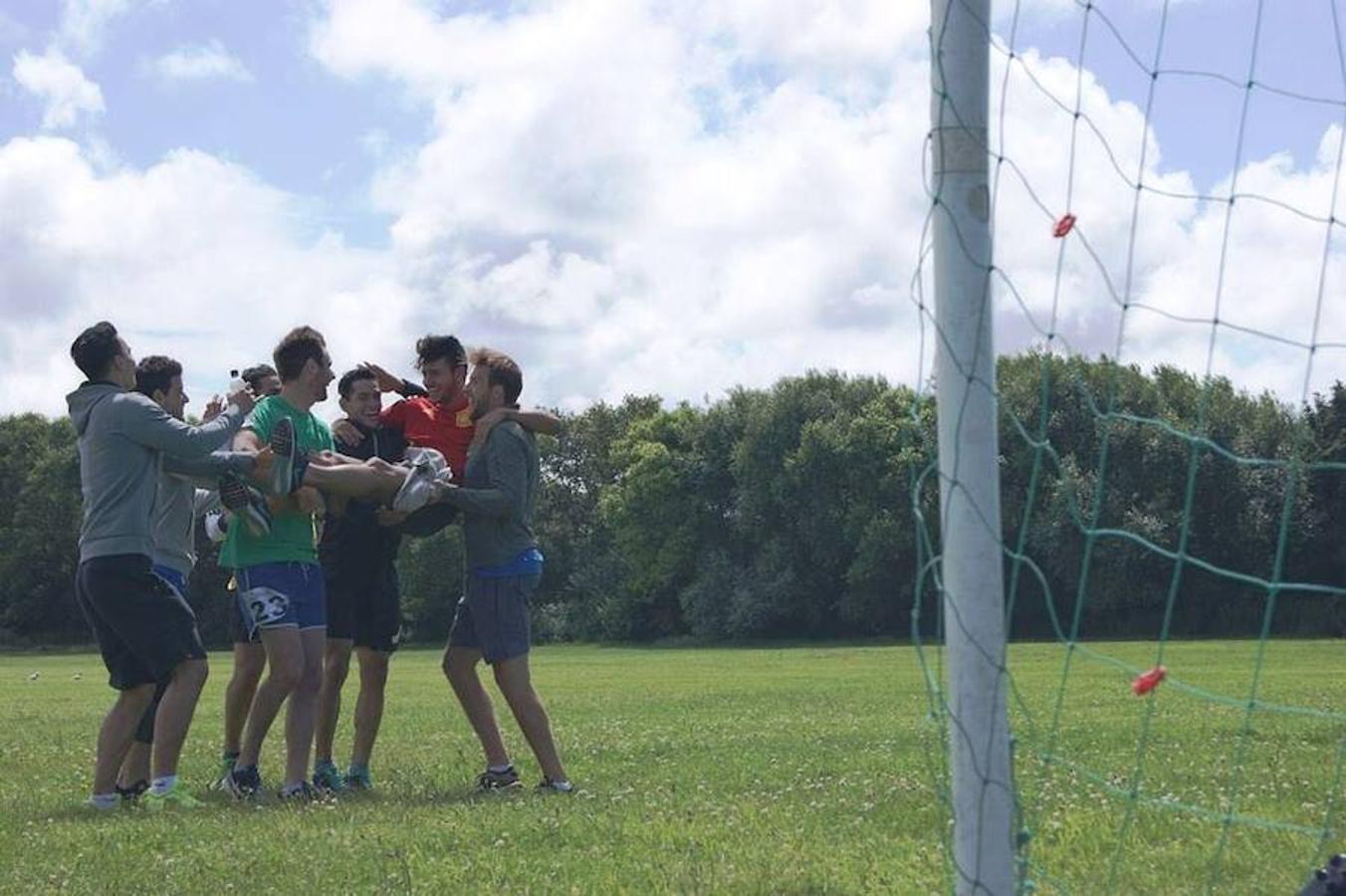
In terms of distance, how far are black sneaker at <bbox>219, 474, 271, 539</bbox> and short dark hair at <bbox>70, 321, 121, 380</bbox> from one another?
823mm

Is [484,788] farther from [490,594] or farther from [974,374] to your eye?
[974,374]

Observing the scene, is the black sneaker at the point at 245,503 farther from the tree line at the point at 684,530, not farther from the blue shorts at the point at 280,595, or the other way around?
the tree line at the point at 684,530

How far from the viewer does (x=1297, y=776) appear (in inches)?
313

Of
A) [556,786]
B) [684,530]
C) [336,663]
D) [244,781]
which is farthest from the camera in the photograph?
[684,530]

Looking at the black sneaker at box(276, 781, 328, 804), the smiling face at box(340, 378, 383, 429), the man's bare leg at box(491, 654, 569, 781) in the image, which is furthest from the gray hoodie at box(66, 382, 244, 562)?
the man's bare leg at box(491, 654, 569, 781)

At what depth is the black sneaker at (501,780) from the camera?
27.9 feet

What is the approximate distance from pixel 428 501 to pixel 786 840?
278cm

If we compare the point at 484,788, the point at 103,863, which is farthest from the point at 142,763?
the point at 103,863

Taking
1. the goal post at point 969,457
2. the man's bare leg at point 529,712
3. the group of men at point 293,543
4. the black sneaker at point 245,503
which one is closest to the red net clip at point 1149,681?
the goal post at point 969,457

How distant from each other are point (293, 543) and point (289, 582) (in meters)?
0.19

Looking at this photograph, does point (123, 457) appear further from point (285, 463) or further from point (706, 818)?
point (706, 818)

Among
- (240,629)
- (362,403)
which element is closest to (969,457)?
(240,629)

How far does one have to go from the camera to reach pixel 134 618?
8133mm

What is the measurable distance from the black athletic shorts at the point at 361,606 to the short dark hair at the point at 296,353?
3.60ft
